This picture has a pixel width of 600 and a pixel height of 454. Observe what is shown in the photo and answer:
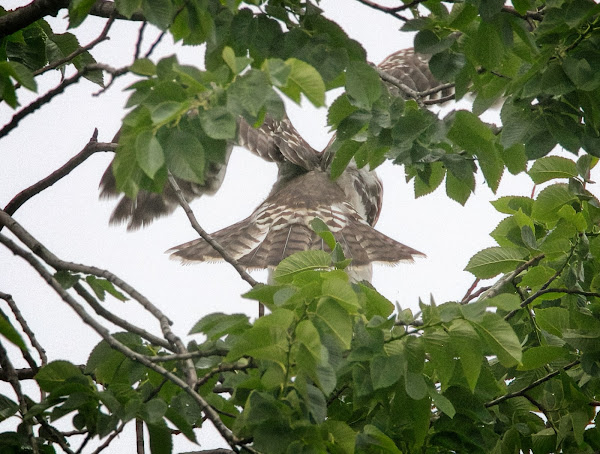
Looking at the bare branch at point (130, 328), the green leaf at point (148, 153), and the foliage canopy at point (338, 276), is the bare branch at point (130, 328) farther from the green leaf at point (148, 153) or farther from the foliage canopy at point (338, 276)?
the green leaf at point (148, 153)

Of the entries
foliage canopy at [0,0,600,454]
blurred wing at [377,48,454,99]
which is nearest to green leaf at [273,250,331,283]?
foliage canopy at [0,0,600,454]

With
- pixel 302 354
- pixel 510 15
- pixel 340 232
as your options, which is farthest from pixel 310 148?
pixel 302 354

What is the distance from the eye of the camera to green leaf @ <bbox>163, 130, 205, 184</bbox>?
4.83 feet

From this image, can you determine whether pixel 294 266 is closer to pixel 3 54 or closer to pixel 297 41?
pixel 297 41

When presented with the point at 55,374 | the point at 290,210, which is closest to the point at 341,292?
the point at 55,374

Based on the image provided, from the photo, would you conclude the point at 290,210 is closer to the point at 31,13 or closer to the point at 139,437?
the point at 31,13

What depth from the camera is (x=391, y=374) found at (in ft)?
5.67

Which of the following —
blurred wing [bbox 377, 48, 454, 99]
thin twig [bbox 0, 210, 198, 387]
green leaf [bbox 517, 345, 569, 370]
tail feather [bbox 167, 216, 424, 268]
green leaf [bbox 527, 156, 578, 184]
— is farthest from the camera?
blurred wing [bbox 377, 48, 454, 99]

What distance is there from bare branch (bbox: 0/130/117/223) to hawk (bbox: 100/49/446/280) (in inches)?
48.1

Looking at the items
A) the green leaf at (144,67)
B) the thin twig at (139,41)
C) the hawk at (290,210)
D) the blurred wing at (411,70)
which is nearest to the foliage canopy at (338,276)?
the green leaf at (144,67)

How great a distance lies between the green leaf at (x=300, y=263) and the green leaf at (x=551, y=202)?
35.2 inches

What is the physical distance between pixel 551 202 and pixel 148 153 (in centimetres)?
151

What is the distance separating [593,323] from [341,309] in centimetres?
105

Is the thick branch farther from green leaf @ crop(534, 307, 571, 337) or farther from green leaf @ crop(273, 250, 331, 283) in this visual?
green leaf @ crop(534, 307, 571, 337)
